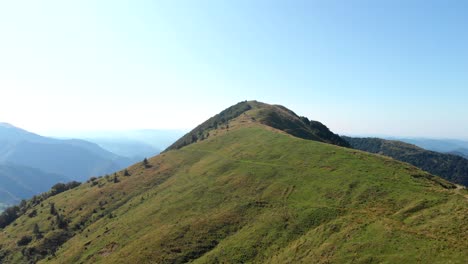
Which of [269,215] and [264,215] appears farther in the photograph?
[264,215]

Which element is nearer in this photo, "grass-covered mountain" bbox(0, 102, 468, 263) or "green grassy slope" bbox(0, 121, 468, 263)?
"green grassy slope" bbox(0, 121, 468, 263)

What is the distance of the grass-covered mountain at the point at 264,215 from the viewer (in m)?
44.6

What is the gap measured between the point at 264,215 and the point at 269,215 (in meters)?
1.14

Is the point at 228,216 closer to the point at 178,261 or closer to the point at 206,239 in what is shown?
the point at 206,239

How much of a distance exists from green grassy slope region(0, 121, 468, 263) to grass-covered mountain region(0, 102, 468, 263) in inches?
9.0

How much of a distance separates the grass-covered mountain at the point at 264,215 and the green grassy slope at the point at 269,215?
23 centimetres

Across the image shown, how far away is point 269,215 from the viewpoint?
2402 inches

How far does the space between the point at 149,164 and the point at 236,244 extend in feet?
270

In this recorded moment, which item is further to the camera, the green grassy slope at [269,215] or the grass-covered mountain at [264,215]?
the grass-covered mountain at [264,215]

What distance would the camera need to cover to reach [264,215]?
2426 inches

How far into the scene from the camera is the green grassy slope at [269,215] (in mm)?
44434

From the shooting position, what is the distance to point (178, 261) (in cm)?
5469

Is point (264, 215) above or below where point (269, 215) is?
below

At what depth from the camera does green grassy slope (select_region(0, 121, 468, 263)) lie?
44.4 meters
